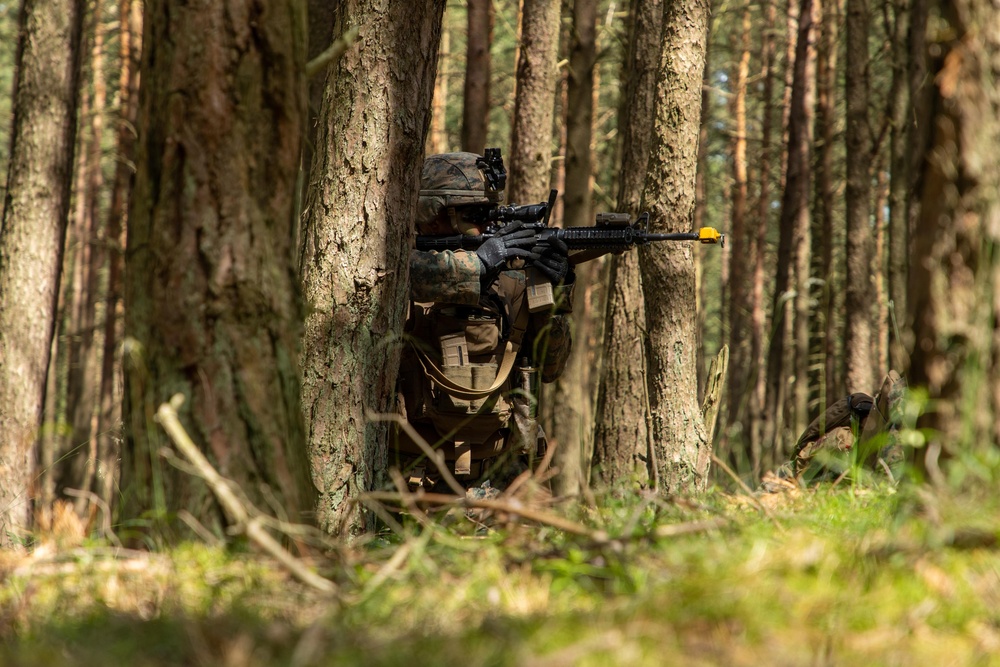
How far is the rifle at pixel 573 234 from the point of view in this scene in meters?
5.05

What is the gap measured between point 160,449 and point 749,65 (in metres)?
19.3

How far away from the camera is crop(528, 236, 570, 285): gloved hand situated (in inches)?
210

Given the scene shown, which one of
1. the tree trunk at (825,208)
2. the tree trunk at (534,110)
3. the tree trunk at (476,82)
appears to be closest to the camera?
the tree trunk at (534,110)

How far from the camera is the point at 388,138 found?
376cm

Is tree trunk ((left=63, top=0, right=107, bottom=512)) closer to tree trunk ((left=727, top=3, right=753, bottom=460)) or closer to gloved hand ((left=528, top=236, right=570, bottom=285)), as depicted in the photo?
gloved hand ((left=528, top=236, right=570, bottom=285))

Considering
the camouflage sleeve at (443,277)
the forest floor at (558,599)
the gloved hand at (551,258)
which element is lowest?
the forest floor at (558,599)

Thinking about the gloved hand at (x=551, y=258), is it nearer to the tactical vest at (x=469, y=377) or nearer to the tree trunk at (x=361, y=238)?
the tactical vest at (x=469, y=377)

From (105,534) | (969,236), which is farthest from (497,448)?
(969,236)

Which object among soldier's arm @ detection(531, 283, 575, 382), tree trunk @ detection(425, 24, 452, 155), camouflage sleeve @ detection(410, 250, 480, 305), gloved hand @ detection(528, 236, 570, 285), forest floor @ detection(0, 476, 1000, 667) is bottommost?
forest floor @ detection(0, 476, 1000, 667)

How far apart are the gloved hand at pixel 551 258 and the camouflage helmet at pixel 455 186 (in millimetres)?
429

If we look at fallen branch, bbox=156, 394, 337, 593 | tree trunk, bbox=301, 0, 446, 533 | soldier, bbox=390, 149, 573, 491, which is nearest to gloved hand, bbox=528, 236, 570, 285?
soldier, bbox=390, 149, 573, 491

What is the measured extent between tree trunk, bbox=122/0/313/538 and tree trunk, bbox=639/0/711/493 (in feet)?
10.3

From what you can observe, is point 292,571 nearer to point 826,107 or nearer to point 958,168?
point 958,168

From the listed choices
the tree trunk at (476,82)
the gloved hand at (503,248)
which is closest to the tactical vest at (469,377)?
the gloved hand at (503,248)
